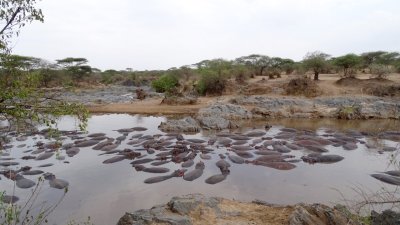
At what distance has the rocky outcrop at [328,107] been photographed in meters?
26.7

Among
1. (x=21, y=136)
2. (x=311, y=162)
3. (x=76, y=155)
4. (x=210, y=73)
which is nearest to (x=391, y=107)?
(x=311, y=162)

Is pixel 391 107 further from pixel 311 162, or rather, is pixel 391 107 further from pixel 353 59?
pixel 311 162

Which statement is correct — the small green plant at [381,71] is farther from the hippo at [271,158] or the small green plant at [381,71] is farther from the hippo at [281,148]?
the hippo at [271,158]

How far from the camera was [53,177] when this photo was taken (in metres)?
13.4

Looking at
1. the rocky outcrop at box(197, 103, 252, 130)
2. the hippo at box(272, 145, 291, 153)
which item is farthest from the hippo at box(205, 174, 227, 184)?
the rocky outcrop at box(197, 103, 252, 130)

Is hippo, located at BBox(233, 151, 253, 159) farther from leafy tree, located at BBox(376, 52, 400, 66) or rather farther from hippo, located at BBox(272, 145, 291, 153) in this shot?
leafy tree, located at BBox(376, 52, 400, 66)

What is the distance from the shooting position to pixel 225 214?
8992 mm

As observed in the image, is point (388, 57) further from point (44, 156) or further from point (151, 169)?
point (44, 156)

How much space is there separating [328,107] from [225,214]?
73.4 feet

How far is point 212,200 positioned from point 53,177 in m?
7.39

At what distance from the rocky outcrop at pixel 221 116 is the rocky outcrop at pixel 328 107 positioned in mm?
1349

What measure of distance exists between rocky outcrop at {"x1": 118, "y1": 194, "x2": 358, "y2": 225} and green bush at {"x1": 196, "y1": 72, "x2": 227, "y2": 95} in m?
28.6

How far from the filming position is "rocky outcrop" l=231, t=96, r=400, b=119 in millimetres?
26734

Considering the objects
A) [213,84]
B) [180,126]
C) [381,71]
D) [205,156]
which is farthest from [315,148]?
[381,71]
